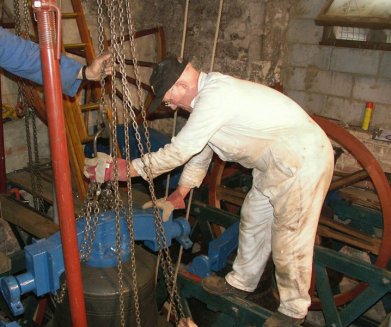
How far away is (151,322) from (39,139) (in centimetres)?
334

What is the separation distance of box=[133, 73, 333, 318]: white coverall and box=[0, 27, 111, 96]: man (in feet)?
1.88

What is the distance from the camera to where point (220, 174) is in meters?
4.38

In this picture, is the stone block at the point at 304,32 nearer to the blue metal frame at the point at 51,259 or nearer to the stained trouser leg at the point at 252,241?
the stained trouser leg at the point at 252,241

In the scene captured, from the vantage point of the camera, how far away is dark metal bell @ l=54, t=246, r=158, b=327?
1833 mm

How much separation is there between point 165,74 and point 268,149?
2.51 ft

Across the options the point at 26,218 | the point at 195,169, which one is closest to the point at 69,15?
the point at 26,218

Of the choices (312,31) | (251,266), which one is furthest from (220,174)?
(312,31)

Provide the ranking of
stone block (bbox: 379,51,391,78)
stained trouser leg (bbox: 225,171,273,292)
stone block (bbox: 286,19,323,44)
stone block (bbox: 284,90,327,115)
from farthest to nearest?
1. stone block (bbox: 284,90,327,115)
2. stone block (bbox: 286,19,323,44)
3. stone block (bbox: 379,51,391,78)
4. stained trouser leg (bbox: 225,171,273,292)

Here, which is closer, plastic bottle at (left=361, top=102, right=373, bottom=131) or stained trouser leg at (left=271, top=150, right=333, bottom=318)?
stained trouser leg at (left=271, top=150, right=333, bottom=318)

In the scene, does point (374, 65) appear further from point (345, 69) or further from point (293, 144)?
point (293, 144)

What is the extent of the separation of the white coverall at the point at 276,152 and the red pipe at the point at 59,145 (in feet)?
2.31

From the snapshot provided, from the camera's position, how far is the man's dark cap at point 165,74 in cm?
225

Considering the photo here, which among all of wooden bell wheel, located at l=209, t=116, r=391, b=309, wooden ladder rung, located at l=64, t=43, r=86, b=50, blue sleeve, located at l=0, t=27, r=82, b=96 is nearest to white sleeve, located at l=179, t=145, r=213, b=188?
blue sleeve, located at l=0, t=27, r=82, b=96

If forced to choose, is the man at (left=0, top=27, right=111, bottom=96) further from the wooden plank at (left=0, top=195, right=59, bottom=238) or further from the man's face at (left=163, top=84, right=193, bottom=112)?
the wooden plank at (left=0, top=195, right=59, bottom=238)
